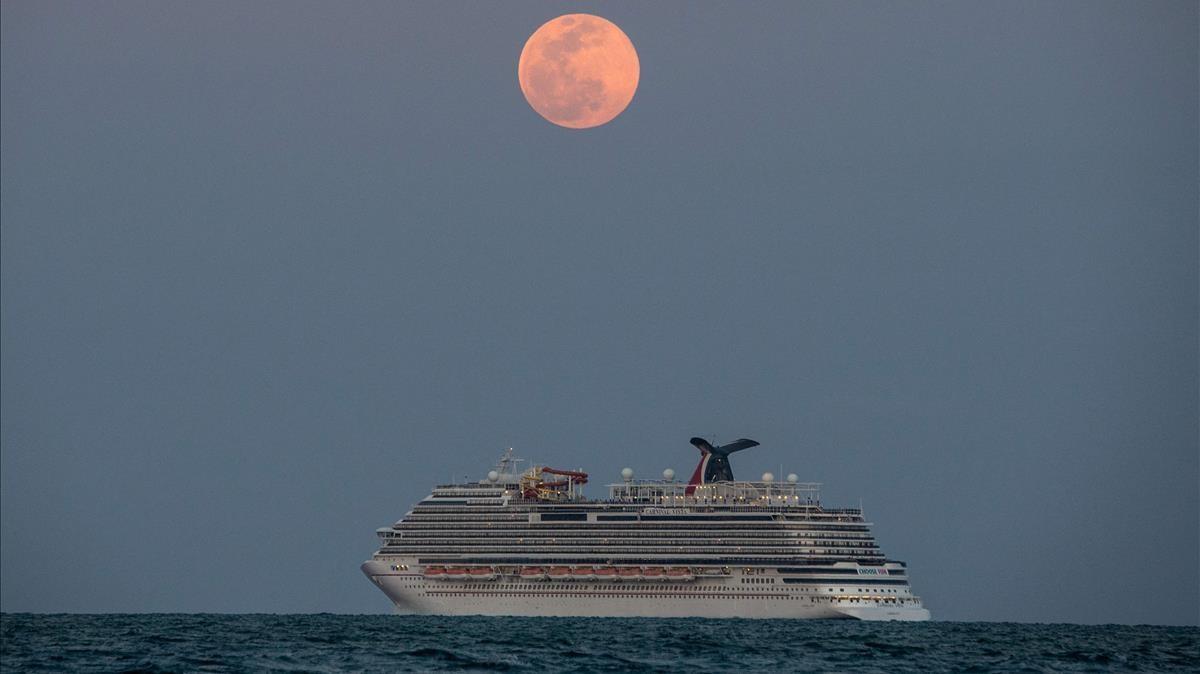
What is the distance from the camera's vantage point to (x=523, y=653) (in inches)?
2815

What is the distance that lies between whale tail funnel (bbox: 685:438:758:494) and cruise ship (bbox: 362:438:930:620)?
1.46 m

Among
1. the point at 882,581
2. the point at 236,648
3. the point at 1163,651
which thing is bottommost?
the point at 236,648

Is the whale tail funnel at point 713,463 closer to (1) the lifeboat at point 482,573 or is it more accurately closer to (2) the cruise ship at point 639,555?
(2) the cruise ship at point 639,555

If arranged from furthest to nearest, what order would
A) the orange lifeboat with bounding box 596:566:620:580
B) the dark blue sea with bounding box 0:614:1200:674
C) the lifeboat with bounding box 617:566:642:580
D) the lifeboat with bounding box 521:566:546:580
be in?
the lifeboat with bounding box 521:566:546:580, the orange lifeboat with bounding box 596:566:620:580, the lifeboat with bounding box 617:566:642:580, the dark blue sea with bounding box 0:614:1200:674

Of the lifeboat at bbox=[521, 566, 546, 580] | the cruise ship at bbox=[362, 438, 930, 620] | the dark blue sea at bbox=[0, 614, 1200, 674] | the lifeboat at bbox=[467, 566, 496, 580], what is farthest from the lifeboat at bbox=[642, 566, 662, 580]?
the dark blue sea at bbox=[0, 614, 1200, 674]

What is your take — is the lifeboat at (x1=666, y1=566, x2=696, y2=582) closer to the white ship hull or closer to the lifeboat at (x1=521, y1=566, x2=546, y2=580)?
the white ship hull

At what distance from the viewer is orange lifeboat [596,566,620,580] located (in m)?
124

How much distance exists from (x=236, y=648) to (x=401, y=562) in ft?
185

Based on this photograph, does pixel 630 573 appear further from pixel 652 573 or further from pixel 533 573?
pixel 533 573

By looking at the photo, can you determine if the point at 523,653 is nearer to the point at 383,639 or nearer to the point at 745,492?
the point at 383,639

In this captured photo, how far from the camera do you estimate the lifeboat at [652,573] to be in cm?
12356

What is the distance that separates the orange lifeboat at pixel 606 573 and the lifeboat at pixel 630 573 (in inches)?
12.5

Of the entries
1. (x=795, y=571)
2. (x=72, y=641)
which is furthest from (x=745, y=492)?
(x=72, y=641)

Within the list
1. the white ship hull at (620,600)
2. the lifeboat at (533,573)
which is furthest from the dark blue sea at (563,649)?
the lifeboat at (533,573)
